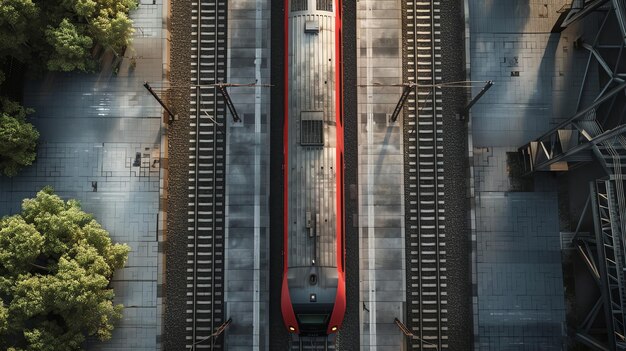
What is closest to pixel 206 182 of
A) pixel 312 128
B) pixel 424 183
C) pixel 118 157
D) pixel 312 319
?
pixel 118 157

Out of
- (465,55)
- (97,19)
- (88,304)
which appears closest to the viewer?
(88,304)

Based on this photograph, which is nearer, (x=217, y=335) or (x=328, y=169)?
(x=328, y=169)

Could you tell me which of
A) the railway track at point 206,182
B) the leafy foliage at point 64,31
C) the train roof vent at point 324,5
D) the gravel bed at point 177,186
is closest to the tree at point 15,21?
the leafy foliage at point 64,31

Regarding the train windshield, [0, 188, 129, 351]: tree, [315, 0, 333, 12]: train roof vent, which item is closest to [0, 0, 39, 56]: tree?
[0, 188, 129, 351]: tree

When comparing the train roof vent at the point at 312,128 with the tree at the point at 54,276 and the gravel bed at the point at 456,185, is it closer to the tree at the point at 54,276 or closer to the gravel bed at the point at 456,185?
the gravel bed at the point at 456,185

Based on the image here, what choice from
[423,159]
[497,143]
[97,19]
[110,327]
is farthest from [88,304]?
[497,143]

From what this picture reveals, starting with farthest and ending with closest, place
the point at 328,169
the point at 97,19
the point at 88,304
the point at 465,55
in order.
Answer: the point at 465,55, the point at 97,19, the point at 88,304, the point at 328,169

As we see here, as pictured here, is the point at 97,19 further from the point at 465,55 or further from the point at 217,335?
the point at 465,55
